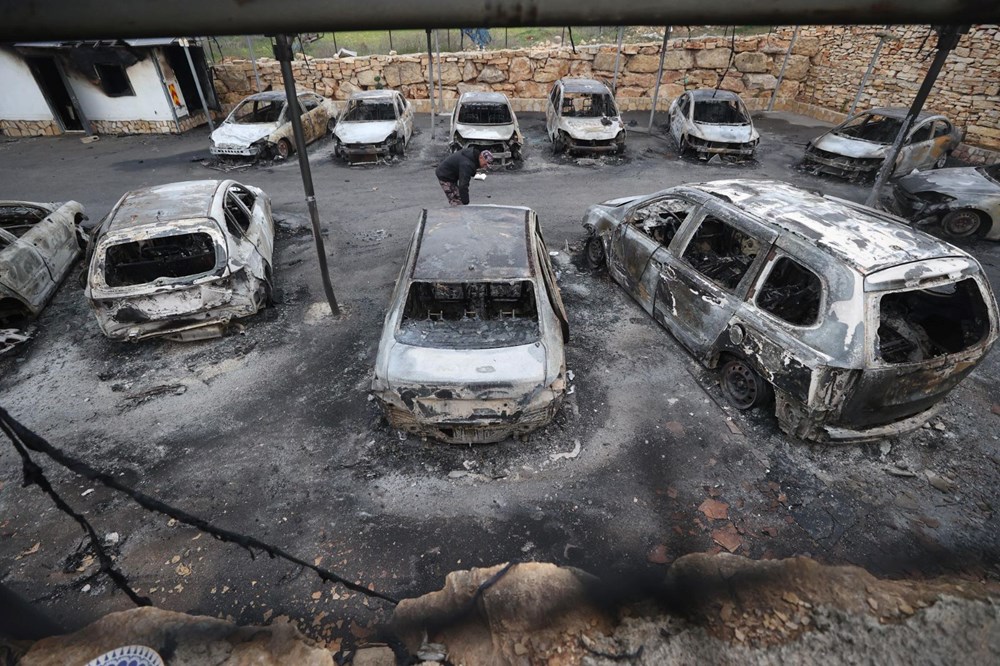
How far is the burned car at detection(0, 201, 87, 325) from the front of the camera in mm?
5949

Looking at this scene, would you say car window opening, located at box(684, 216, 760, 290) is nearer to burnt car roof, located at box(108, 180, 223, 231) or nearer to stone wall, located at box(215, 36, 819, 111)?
burnt car roof, located at box(108, 180, 223, 231)

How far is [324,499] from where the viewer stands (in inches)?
158

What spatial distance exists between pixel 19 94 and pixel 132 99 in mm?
3203

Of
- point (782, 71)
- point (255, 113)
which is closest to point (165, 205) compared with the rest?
point (255, 113)

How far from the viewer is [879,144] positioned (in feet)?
34.0

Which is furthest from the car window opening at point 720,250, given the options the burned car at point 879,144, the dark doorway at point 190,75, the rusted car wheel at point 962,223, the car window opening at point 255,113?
the dark doorway at point 190,75

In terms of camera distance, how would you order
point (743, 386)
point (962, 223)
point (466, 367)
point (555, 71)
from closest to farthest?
point (466, 367) < point (743, 386) < point (962, 223) < point (555, 71)

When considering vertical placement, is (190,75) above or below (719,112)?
above

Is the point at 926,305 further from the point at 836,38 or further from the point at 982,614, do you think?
the point at 836,38

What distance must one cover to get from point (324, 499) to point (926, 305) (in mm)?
5905

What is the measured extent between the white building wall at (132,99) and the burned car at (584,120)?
11.9 meters

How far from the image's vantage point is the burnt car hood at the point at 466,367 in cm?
385

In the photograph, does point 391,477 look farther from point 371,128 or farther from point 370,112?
point 370,112

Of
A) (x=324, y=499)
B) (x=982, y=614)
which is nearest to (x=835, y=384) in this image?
(x=982, y=614)
